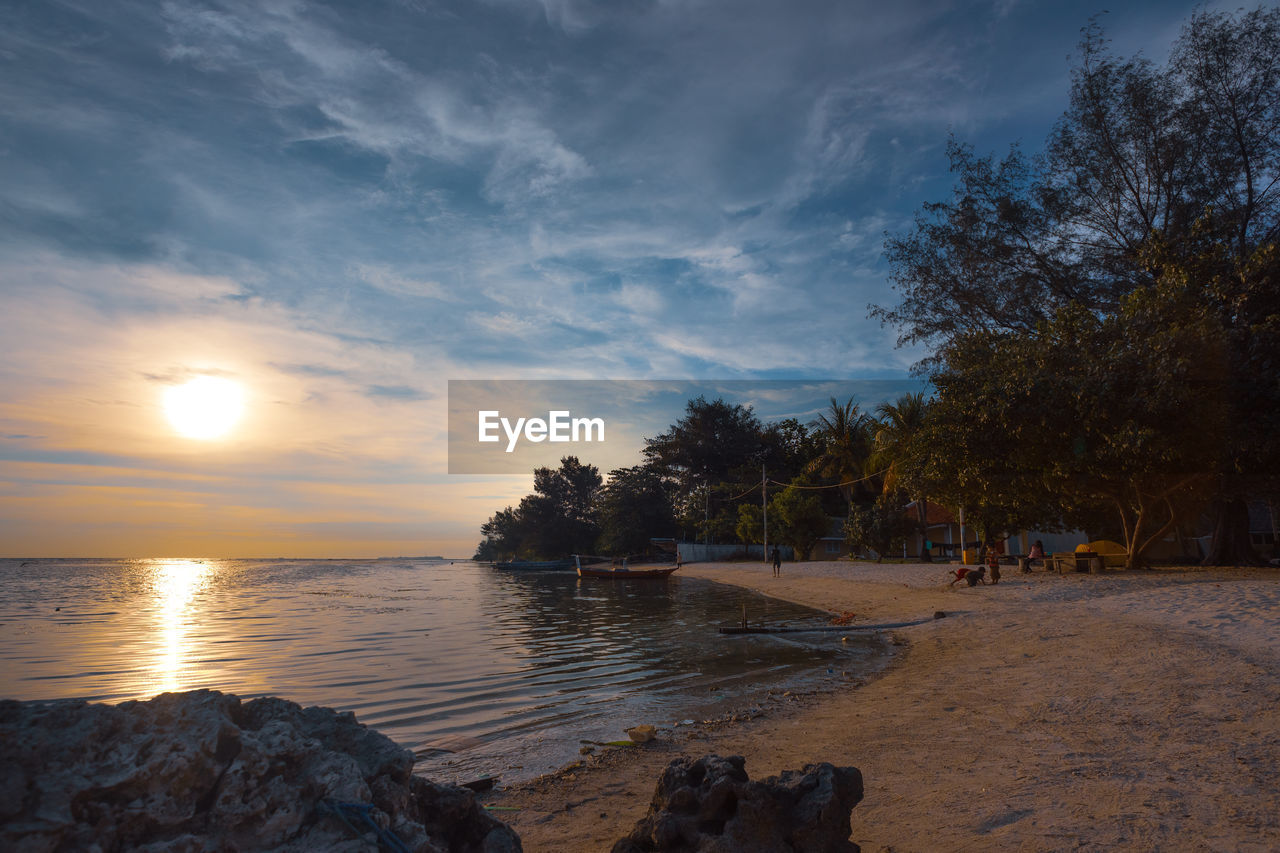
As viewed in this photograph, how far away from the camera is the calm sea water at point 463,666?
957 cm

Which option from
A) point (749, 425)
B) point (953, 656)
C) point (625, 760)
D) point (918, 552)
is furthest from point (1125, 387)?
point (749, 425)

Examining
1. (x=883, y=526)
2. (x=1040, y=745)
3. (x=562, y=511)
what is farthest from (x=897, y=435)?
(x=562, y=511)

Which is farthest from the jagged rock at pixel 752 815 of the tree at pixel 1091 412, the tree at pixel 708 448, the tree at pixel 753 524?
the tree at pixel 708 448

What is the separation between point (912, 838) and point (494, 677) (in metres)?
10.2

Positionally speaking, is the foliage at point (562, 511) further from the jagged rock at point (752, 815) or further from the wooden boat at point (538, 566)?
the jagged rock at point (752, 815)

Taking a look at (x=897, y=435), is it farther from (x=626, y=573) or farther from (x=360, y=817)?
(x=360, y=817)

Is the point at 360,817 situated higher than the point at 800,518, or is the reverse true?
the point at 360,817

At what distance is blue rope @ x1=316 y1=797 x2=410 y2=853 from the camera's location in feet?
9.15

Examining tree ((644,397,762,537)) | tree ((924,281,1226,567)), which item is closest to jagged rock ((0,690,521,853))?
tree ((924,281,1226,567))

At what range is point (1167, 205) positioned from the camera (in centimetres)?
2328

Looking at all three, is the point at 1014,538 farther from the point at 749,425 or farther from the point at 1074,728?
the point at 749,425

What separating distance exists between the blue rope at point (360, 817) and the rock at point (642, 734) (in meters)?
5.71

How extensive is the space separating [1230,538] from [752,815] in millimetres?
27178

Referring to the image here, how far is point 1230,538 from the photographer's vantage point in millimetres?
22812
